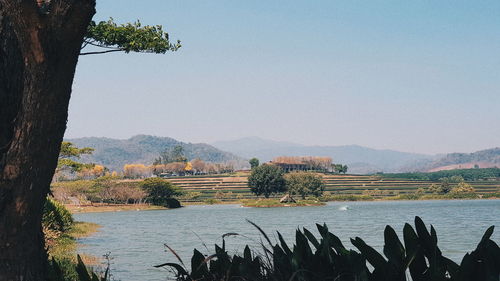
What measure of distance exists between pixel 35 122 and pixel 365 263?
2.12m

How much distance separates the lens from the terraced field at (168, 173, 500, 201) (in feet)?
552

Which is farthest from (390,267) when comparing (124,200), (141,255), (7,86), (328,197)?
(328,197)

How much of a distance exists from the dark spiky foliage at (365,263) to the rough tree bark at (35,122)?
3.79 feet

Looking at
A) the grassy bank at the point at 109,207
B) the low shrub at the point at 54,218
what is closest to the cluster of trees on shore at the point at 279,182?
the grassy bank at the point at 109,207

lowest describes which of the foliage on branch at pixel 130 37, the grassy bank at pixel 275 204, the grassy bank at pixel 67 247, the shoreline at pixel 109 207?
the shoreline at pixel 109 207

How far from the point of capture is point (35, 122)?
3844 millimetres

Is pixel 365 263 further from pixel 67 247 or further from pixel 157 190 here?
pixel 157 190

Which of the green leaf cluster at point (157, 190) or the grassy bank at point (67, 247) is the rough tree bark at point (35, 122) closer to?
the grassy bank at point (67, 247)

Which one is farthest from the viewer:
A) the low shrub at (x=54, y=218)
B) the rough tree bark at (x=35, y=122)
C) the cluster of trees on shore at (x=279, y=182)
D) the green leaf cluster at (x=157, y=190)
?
the cluster of trees on shore at (x=279, y=182)

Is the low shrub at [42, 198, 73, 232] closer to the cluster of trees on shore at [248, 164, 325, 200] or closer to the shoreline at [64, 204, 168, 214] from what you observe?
the shoreline at [64, 204, 168, 214]

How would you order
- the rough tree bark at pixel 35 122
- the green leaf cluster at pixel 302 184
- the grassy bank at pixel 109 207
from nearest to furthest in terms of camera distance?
the rough tree bark at pixel 35 122 < the grassy bank at pixel 109 207 < the green leaf cluster at pixel 302 184

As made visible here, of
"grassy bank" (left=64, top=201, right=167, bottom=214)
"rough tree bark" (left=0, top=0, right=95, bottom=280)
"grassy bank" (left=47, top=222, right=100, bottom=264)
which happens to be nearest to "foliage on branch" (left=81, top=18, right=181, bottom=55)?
"grassy bank" (left=47, top=222, right=100, bottom=264)

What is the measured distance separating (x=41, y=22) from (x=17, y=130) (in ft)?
2.21

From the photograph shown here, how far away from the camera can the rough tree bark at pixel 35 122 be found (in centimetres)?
372
